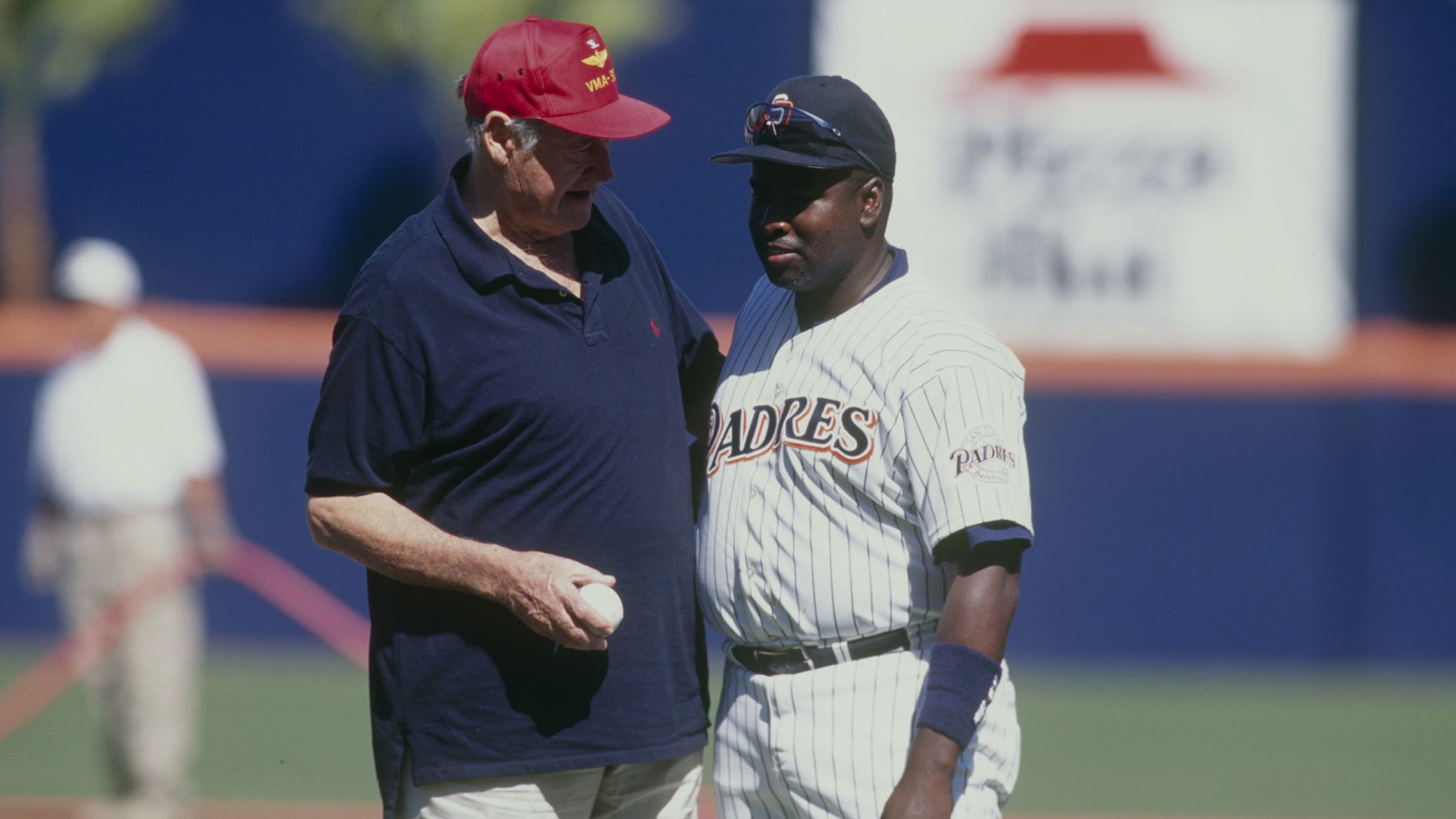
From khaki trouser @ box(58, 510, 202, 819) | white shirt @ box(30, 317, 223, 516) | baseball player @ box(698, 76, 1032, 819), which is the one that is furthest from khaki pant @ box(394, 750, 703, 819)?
white shirt @ box(30, 317, 223, 516)

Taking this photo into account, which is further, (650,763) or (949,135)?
(949,135)

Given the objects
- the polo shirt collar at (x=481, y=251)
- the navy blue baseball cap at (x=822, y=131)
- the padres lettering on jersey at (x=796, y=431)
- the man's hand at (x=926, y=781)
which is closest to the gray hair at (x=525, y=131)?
the polo shirt collar at (x=481, y=251)

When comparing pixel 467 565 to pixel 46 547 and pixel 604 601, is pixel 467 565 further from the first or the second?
pixel 46 547

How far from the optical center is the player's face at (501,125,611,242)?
285 cm

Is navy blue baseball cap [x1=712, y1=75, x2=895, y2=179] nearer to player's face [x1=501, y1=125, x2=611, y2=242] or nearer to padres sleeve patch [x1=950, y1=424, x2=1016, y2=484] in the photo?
player's face [x1=501, y1=125, x2=611, y2=242]

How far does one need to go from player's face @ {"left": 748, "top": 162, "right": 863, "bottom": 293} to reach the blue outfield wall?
7.15 m

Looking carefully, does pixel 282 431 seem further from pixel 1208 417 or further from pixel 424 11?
pixel 1208 417

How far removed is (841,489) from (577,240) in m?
0.77

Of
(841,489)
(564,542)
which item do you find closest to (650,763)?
(564,542)

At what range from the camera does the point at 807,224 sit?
2748 mm

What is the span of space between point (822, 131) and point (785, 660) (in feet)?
3.06

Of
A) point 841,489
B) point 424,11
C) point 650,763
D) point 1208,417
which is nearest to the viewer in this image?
point 841,489

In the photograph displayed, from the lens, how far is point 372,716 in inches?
113

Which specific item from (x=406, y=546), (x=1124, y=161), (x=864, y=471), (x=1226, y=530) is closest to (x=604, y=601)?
(x=406, y=546)
